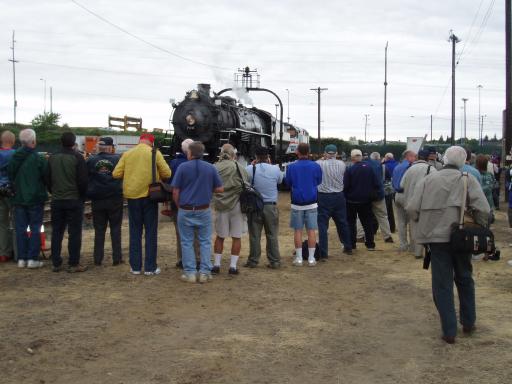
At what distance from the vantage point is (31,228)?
889 cm

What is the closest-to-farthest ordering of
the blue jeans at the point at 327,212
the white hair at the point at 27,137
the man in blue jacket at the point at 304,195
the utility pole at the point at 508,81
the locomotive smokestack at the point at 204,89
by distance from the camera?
the white hair at the point at 27,137
the man in blue jacket at the point at 304,195
the blue jeans at the point at 327,212
the locomotive smokestack at the point at 204,89
the utility pole at the point at 508,81

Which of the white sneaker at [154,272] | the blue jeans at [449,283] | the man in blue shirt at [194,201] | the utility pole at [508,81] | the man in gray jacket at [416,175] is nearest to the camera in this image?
the blue jeans at [449,283]

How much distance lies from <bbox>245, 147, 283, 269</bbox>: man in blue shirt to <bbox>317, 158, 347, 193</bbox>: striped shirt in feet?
4.33

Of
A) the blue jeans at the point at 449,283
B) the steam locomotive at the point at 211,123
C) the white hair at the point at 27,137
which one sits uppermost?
the steam locomotive at the point at 211,123

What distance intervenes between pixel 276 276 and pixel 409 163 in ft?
12.4

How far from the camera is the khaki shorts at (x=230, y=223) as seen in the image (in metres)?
8.73

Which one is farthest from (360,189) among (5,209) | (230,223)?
(5,209)

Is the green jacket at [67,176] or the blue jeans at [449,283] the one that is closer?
the blue jeans at [449,283]

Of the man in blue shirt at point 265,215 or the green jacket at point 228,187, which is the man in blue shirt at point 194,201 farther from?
the man in blue shirt at point 265,215

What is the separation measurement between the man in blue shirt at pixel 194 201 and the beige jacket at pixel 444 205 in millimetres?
3113

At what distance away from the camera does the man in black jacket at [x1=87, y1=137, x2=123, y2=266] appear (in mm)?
8859

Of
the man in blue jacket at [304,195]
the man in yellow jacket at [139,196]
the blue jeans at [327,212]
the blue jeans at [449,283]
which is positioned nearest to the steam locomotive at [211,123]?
the blue jeans at [327,212]

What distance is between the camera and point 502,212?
61.3ft

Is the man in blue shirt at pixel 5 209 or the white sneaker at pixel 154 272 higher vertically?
the man in blue shirt at pixel 5 209
